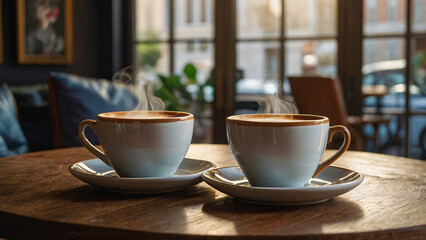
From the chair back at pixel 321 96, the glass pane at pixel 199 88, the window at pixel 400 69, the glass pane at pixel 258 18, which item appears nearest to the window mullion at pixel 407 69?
the window at pixel 400 69

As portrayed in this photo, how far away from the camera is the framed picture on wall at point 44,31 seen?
3.41 metres

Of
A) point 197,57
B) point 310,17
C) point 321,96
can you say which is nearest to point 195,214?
point 321,96

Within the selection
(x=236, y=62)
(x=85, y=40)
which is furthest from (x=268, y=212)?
(x=85, y=40)

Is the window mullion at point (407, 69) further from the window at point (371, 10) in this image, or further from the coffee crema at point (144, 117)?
the coffee crema at point (144, 117)

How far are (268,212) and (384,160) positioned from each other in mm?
604

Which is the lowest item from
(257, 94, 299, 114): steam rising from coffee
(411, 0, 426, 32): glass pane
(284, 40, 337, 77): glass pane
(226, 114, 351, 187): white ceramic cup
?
(226, 114, 351, 187): white ceramic cup

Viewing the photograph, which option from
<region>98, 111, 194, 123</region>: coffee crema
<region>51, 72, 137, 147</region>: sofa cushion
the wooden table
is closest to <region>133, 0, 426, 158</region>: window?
<region>51, 72, 137, 147</region>: sofa cushion

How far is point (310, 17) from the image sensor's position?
12.2 ft

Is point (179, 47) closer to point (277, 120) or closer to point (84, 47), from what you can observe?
point (84, 47)

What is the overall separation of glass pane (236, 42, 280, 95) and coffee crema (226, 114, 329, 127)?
10.3ft

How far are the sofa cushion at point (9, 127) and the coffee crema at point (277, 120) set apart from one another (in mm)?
1845

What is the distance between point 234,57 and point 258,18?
348 mm

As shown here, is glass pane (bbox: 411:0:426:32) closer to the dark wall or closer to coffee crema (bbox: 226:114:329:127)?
the dark wall

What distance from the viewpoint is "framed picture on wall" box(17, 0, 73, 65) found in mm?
3410
